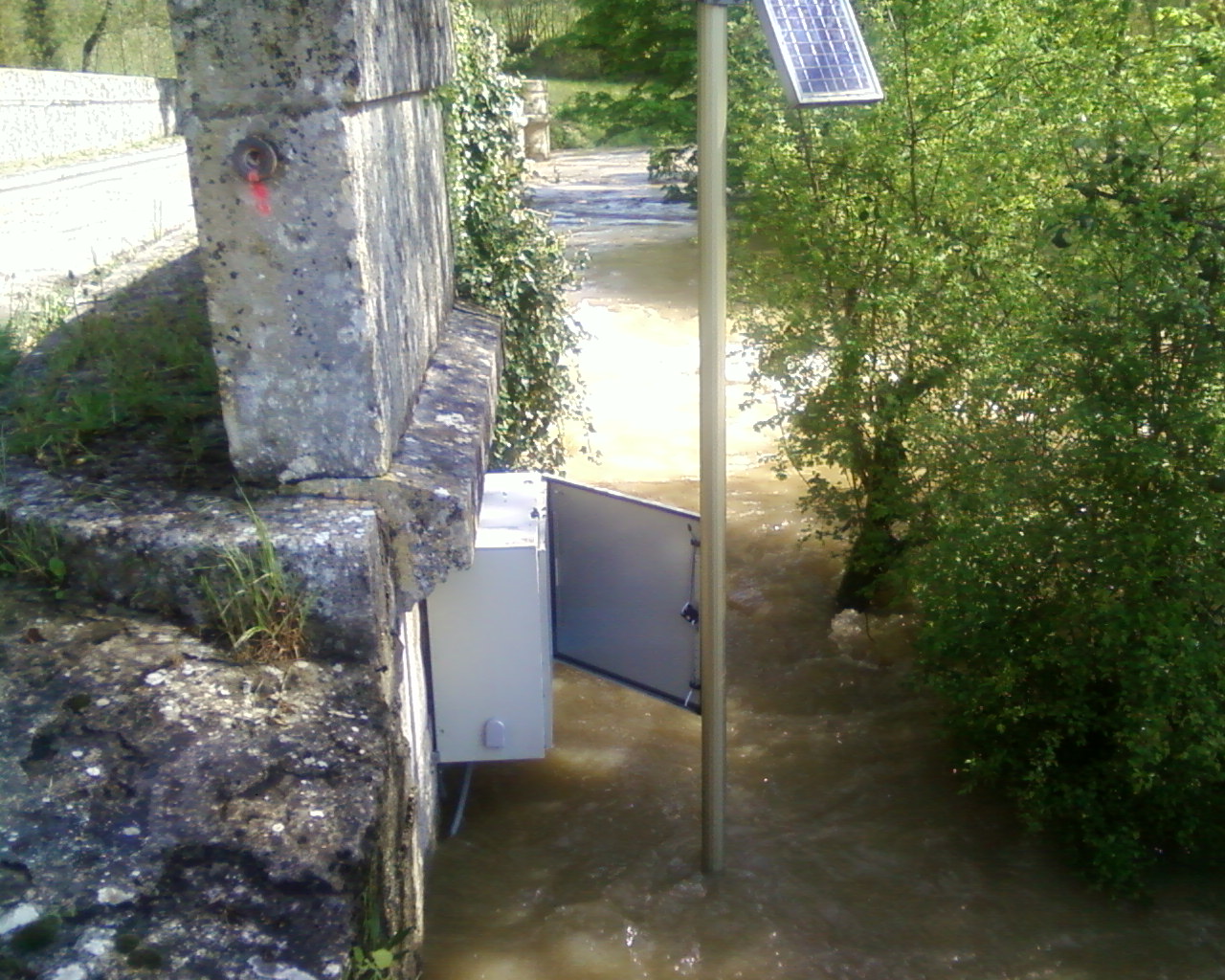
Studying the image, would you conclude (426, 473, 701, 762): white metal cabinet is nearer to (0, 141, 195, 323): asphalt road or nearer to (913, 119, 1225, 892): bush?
(913, 119, 1225, 892): bush

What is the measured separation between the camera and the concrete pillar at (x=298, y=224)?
276 centimetres

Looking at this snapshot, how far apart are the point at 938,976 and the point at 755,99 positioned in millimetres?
4570

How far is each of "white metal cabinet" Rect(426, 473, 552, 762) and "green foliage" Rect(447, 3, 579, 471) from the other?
1.31 metres

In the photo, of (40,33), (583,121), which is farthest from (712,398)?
(40,33)

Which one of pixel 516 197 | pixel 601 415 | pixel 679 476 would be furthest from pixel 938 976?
pixel 601 415

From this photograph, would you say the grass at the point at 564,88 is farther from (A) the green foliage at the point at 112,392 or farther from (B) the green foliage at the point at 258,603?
(B) the green foliage at the point at 258,603

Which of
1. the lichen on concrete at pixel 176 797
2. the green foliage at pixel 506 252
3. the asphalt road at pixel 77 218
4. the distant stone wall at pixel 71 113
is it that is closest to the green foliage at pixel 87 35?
the distant stone wall at pixel 71 113

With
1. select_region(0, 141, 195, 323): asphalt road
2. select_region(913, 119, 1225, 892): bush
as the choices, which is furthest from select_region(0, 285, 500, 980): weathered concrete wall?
select_region(0, 141, 195, 323): asphalt road

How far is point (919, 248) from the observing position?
5.61m

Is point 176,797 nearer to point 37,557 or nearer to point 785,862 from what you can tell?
point 37,557

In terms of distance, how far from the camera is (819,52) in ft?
10.2

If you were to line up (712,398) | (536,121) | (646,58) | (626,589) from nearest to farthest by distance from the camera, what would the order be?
(712,398)
(626,589)
(646,58)
(536,121)

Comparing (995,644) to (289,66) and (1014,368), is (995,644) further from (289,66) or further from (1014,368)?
(289,66)

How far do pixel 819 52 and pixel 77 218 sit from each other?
337 inches
